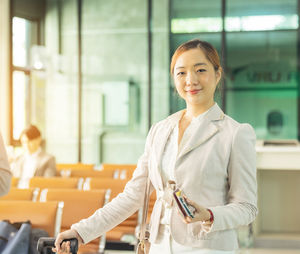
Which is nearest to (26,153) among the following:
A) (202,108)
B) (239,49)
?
(239,49)

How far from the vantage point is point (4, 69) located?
37.4 ft

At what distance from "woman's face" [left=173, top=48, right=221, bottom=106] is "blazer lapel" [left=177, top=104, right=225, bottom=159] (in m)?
0.05

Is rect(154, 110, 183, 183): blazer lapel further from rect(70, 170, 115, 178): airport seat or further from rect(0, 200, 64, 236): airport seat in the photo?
rect(70, 170, 115, 178): airport seat

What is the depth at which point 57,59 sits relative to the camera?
11898mm

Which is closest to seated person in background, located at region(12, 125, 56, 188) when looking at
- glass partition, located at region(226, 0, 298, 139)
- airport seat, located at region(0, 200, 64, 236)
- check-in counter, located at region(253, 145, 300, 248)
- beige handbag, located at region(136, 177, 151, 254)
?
check-in counter, located at region(253, 145, 300, 248)

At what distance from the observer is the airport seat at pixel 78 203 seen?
4.41m

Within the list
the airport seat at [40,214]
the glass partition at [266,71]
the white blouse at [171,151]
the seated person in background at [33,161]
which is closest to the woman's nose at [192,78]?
the white blouse at [171,151]

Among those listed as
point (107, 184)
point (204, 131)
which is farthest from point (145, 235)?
point (107, 184)

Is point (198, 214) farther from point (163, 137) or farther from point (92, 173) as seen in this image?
point (92, 173)

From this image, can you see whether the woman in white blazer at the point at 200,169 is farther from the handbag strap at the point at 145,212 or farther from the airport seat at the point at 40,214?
the airport seat at the point at 40,214

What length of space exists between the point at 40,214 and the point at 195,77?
2293 millimetres

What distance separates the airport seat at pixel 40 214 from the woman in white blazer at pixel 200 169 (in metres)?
1.95

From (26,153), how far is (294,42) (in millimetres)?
5746

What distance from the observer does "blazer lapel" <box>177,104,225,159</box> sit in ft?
5.52
